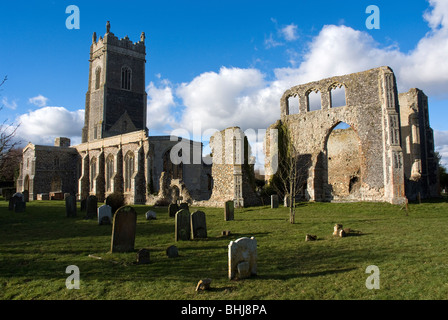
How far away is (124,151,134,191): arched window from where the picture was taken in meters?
27.9

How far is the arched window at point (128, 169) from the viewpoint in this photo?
27913mm

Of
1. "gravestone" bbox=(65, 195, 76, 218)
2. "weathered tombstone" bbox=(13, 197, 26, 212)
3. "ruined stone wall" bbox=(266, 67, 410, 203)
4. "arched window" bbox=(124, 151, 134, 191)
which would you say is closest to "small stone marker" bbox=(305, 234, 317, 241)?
"gravestone" bbox=(65, 195, 76, 218)

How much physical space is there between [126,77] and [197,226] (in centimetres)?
3643

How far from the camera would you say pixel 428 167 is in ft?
78.5

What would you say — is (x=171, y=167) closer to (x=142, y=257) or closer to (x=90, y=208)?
(x=90, y=208)

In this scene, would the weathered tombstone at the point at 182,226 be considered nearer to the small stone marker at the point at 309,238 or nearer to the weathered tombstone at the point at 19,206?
the small stone marker at the point at 309,238

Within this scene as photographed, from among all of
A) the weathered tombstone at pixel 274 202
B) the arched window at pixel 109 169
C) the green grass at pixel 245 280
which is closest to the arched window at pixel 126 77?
the arched window at pixel 109 169

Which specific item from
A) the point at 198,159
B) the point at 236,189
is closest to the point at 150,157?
the point at 198,159

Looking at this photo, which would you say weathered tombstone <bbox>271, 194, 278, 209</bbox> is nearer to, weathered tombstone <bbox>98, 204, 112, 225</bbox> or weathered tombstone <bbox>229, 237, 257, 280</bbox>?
weathered tombstone <bbox>98, 204, 112, 225</bbox>

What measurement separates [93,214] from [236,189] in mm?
8168

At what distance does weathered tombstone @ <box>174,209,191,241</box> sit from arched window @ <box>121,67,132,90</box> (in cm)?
3534

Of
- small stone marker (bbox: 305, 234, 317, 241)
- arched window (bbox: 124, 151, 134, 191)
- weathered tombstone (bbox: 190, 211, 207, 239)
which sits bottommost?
small stone marker (bbox: 305, 234, 317, 241)

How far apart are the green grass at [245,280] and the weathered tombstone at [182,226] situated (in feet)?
1.13

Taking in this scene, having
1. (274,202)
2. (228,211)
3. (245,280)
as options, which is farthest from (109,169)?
(245,280)
